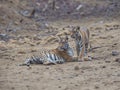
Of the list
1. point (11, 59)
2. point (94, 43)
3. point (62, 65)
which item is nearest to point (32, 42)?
point (94, 43)

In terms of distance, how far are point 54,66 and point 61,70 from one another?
656 mm

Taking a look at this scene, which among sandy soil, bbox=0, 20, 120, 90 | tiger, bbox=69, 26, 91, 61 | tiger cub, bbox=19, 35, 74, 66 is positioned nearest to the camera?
sandy soil, bbox=0, 20, 120, 90

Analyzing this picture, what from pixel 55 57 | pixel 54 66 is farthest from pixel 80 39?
pixel 54 66

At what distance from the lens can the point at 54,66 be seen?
36.4 feet

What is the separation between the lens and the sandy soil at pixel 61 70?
→ 879 centimetres

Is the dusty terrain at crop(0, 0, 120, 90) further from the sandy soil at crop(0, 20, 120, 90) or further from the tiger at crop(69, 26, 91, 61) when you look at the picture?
the tiger at crop(69, 26, 91, 61)

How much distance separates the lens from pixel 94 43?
14961 mm

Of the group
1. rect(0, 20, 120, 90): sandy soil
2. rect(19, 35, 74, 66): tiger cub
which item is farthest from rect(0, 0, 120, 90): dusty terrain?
rect(19, 35, 74, 66): tiger cub

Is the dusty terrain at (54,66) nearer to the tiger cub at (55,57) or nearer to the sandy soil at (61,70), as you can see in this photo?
the sandy soil at (61,70)

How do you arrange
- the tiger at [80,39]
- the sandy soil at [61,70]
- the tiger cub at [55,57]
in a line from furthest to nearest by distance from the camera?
1. the tiger at [80,39]
2. the tiger cub at [55,57]
3. the sandy soil at [61,70]

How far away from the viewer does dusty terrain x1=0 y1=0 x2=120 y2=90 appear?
888 cm

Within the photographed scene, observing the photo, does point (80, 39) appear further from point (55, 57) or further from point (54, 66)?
point (54, 66)

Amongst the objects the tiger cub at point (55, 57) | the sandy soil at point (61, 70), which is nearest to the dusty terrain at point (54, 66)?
the sandy soil at point (61, 70)

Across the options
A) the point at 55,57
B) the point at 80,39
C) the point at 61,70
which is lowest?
the point at 61,70
